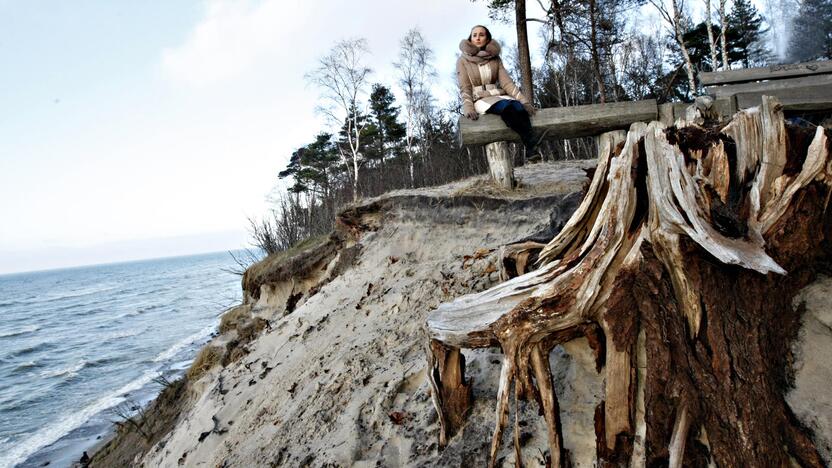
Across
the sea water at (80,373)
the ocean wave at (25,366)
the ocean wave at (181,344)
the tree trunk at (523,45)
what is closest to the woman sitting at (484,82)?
the tree trunk at (523,45)

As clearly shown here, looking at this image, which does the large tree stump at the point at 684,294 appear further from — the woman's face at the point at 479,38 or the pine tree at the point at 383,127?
the pine tree at the point at 383,127

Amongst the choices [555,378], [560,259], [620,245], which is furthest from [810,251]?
[555,378]

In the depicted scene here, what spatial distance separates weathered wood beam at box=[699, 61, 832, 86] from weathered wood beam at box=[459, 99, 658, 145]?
950 millimetres

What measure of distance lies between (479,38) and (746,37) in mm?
22642

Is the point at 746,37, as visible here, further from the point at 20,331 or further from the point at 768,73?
the point at 20,331

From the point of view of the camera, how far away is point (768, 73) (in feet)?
18.4

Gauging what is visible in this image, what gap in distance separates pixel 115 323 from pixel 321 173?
14.9 meters

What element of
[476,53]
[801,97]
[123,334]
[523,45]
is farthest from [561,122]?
[123,334]

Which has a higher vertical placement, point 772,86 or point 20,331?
point 772,86

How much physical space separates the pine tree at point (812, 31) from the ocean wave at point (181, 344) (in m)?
26.8

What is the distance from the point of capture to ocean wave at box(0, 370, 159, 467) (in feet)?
30.5

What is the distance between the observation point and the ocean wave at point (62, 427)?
Answer: 30.5 ft

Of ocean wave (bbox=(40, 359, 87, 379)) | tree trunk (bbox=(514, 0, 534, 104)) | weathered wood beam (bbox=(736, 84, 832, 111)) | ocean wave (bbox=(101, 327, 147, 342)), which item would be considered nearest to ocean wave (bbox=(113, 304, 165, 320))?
ocean wave (bbox=(101, 327, 147, 342))

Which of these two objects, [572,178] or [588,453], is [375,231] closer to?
[572,178]
